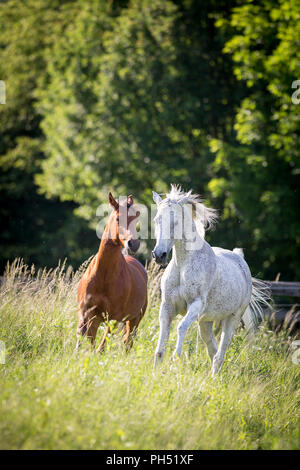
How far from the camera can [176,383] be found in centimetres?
529

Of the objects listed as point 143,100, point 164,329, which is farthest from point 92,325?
point 143,100

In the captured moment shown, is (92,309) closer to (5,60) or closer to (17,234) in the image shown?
(17,234)

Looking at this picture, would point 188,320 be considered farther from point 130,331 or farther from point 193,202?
point 130,331

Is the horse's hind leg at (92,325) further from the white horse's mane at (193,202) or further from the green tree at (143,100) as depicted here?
the green tree at (143,100)

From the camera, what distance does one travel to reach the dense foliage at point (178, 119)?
15188 mm

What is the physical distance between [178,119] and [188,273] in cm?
1297

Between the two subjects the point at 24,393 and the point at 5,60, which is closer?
the point at 24,393

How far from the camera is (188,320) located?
5.30m

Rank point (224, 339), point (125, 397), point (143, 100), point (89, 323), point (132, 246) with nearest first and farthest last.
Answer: point (125, 397)
point (132, 246)
point (89, 323)
point (224, 339)
point (143, 100)

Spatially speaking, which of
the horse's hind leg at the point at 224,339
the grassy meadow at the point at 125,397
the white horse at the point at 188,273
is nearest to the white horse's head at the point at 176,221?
the white horse at the point at 188,273

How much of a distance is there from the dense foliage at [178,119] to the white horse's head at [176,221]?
8728mm

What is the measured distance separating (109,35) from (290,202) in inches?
339

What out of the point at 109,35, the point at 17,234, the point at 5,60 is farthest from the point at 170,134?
the point at 5,60
